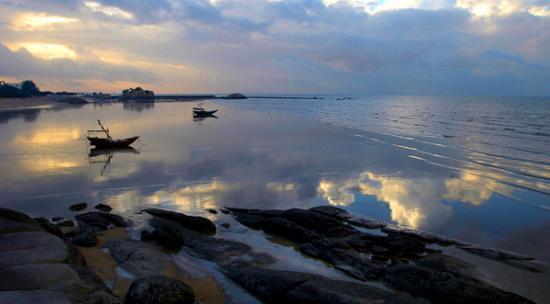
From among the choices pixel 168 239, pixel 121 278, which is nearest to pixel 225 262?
pixel 168 239

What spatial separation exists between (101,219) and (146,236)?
279 cm

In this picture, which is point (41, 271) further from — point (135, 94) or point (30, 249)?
point (135, 94)

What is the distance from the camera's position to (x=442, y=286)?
10.2m

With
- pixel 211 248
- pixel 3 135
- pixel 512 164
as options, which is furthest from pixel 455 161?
pixel 3 135

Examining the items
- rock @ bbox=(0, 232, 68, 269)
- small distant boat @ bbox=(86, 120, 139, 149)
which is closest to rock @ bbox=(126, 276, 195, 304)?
rock @ bbox=(0, 232, 68, 269)

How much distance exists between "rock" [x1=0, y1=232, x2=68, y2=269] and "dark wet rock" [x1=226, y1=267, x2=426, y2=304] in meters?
4.72

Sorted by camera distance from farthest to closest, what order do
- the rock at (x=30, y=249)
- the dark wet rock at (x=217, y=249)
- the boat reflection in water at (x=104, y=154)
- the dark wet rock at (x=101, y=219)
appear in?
the boat reflection in water at (x=104, y=154) < the dark wet rock at (x=101, y=219) < the dark wet rock at (x=217, y=249) < the rock at (x=30, y=249)

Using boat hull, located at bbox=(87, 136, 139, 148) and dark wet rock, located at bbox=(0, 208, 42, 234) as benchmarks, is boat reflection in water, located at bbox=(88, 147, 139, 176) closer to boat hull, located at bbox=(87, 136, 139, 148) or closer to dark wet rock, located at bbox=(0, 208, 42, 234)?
boat hull, located at bbox=(87, 136, 139, 148)

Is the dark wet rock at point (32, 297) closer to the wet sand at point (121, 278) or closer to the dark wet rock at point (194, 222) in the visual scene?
the wet sand at point (121, 278)

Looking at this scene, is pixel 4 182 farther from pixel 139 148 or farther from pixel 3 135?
pixel 3 135

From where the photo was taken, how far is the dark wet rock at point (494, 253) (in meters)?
13.1

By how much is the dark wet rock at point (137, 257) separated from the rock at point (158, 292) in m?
1.91

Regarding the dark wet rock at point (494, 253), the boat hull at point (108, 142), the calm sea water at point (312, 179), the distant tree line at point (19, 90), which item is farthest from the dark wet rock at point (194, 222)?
the distant tree line at point (19, 90)

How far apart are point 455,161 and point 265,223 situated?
2113 centimetres
